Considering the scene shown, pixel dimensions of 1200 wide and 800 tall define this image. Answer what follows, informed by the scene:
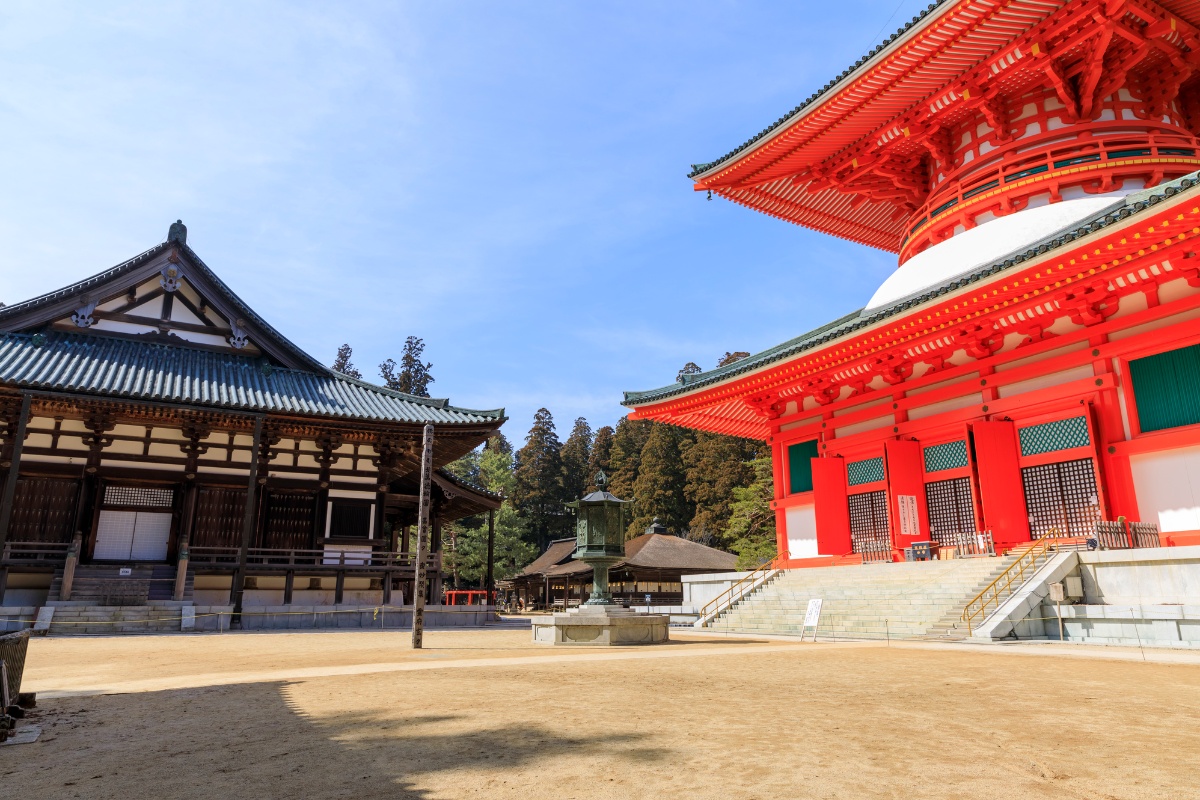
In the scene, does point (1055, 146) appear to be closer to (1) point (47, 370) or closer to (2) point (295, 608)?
(2) point (295, 608)

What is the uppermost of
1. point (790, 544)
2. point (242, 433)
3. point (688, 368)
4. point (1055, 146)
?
point (688, 368)

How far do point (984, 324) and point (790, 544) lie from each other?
875cm

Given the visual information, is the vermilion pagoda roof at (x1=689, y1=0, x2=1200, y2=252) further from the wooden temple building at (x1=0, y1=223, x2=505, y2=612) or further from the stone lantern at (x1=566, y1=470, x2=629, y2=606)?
the stone lantern at (x1=566, y1=470, x2=629, y2=606)

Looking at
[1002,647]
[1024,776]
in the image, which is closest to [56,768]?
[1024,776]

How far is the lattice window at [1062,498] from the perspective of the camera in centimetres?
1405

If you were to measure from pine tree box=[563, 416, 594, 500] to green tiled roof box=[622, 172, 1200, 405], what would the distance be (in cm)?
4905

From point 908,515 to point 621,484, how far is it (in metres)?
48.6

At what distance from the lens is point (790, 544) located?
2103 centimetres

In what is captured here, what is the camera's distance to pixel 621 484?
6531 centimetres

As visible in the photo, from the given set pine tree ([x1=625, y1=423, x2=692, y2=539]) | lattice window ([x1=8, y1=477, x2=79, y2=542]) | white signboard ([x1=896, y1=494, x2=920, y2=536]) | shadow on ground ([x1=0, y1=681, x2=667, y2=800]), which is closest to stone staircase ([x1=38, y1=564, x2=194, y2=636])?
lattice window ([x1=8, y1=477, x2=79, y2=542])

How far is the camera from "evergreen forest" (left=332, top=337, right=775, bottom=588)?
144 ft

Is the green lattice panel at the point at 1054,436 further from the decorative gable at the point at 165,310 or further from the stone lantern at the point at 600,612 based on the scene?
the decorative gable at the point at 165,310

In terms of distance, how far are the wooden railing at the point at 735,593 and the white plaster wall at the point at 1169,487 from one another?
28.5ft

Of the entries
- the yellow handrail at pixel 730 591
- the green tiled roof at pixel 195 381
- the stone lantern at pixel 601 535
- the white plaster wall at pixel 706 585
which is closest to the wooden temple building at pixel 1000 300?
the yellow handrail at pixel 730 591
